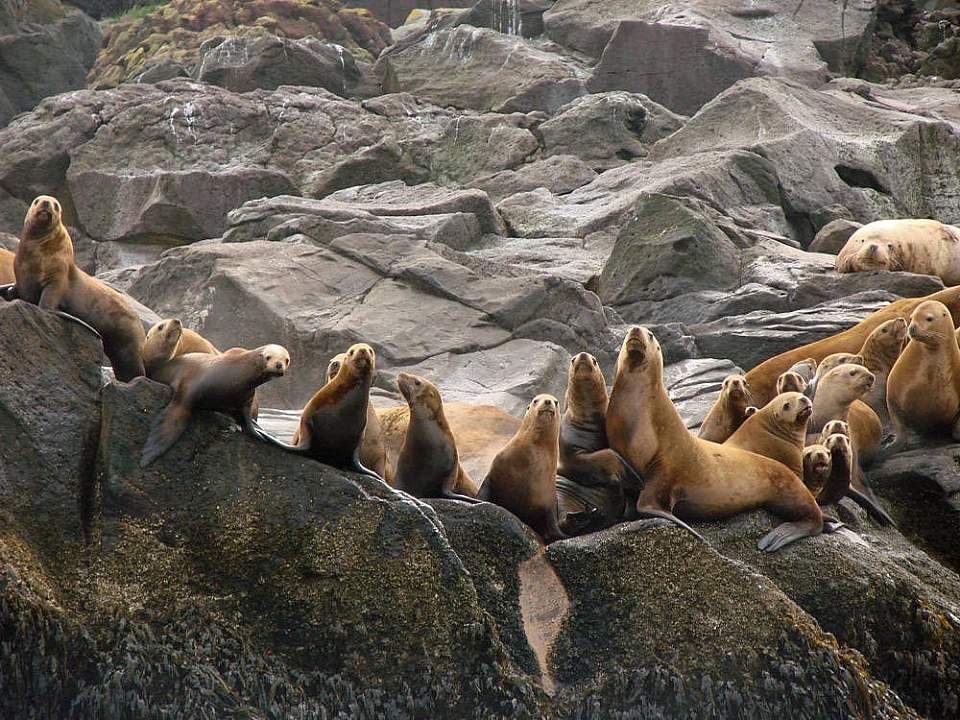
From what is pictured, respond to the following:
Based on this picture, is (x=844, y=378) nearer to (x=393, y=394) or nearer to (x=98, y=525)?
(x=393, y=394)

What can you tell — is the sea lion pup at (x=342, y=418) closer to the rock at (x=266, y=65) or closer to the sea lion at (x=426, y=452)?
the sea lion at (x=426, y=452)

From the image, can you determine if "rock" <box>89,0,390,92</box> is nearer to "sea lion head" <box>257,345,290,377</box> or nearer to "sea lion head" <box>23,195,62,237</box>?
"sea lion head" <box>23,195,62,237</box>

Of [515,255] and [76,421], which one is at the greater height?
[76,421]

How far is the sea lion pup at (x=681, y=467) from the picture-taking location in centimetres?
626

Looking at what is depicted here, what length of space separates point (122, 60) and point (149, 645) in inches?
882

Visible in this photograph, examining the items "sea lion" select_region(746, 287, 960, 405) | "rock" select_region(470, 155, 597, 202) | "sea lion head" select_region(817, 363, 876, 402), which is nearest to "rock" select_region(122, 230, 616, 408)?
"sea lion" select_region(746, 287, 960, 405)

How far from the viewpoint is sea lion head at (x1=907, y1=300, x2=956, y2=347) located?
8008 millimetres

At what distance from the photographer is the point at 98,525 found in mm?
5242

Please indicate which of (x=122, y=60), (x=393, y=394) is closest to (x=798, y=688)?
(x=393, y=394)

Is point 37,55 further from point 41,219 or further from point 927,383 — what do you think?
point 927,383

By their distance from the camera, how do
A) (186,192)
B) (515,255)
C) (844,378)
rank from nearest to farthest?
(844,378) < (515,255) < (186,192)

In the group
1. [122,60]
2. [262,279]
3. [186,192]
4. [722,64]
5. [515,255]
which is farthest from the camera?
[122,60]

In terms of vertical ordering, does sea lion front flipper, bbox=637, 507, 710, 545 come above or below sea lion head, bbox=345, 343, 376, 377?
below

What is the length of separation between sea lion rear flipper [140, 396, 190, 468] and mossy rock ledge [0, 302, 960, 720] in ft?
0.14
